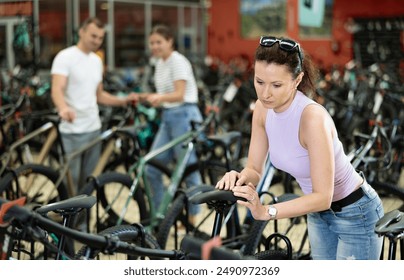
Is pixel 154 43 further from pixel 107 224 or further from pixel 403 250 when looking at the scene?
pixel 403 250

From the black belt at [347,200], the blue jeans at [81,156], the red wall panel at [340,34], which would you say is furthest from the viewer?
the red wall panel at [340,34]

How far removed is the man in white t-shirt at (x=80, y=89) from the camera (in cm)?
362

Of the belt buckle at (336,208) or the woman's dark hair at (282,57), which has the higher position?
the woman's dark hair at (282,57)

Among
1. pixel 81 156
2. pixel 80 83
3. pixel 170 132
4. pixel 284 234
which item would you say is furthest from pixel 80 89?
pixel 284 234

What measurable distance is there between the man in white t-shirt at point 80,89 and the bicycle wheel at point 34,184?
0.22 meters

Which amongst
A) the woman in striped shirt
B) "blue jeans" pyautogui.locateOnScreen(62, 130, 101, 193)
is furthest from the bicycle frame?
"blue jeans" pyautogui.locateOnScreen(62, 130, 101, 193)

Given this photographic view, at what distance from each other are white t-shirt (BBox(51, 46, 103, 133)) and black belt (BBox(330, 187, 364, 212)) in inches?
83.3

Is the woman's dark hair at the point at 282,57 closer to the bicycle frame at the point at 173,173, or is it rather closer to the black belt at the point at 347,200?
the black belt at the point at 347,200

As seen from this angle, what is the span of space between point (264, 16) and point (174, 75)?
0.66 meters

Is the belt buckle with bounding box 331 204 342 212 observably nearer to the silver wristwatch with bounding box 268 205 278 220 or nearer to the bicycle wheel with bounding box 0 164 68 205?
the silver wristwatch with bounding box 268 205 278 220

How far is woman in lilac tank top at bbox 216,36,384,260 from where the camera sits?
1758 mm

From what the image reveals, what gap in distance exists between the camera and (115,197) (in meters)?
3.45

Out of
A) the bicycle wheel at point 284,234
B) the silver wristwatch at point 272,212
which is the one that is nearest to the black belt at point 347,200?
the silver wristwatch at point 272,212

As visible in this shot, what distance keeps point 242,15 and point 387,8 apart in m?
Answer: 5.01
